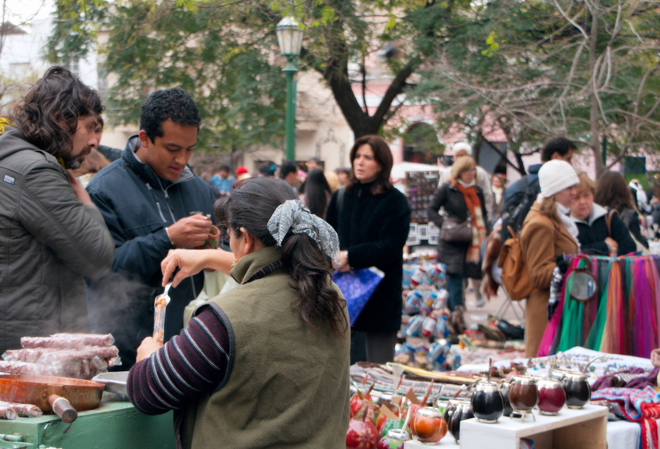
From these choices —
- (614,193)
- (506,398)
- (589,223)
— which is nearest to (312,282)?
(506,398)

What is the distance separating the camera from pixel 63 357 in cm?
200

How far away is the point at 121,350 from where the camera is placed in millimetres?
2631

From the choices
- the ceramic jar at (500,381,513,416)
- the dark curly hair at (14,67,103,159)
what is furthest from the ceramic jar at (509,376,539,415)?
the dark curly hair at (14,67,103,159)

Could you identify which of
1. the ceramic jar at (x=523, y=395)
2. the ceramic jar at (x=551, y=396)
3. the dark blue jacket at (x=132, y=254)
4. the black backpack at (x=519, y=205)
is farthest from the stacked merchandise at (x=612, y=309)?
→ the dark blue jacket at (x=132, y=254)

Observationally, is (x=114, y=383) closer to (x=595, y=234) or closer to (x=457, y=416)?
(x=457, y=416)

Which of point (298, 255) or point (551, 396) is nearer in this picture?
point (298, 255)

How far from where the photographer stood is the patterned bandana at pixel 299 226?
1719mm

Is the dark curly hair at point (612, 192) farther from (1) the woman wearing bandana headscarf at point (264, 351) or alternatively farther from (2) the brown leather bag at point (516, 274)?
(1) the woman wearing bandana headscarf at point (264, 351)

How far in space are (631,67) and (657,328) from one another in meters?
4.07

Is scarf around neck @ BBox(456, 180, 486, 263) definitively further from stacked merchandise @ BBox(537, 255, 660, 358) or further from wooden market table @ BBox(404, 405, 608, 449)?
wooden market table @ BBox(404, 405, 608, 449)

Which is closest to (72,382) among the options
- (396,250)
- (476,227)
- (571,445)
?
(571,445)

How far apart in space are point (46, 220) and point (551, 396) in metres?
1.97

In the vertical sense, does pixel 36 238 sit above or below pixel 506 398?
above

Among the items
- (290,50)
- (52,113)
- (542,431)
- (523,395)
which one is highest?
(290,50)
